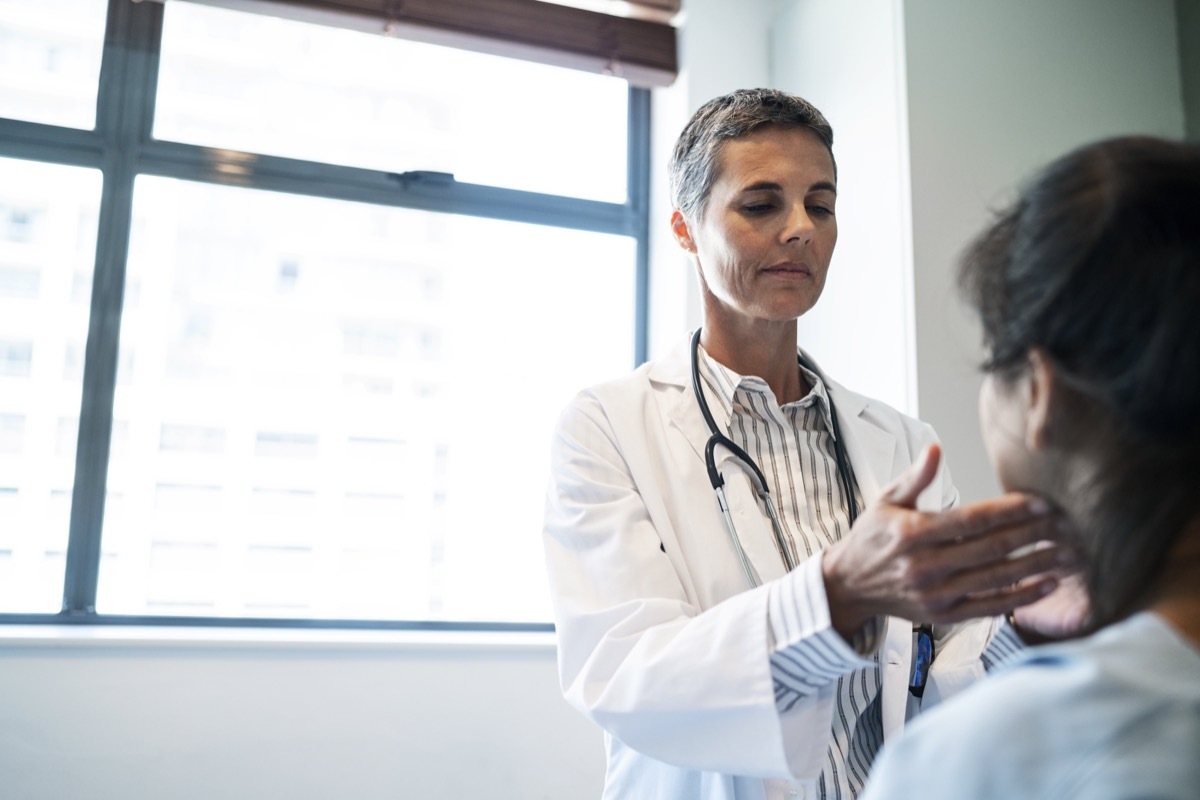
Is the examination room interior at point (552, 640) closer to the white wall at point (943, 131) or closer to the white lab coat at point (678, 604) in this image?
the white wall at point (943, 131)

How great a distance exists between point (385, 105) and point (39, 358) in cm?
113

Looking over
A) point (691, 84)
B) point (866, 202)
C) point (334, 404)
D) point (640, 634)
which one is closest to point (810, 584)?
point (640, 634)

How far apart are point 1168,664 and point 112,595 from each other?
2408 mm

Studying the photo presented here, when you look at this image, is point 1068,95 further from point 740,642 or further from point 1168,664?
point 1168,664

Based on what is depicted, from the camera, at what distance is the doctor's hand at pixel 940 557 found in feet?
2.44

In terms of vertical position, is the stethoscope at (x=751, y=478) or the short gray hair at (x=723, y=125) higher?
the short gray hair at (x=723, y=125)

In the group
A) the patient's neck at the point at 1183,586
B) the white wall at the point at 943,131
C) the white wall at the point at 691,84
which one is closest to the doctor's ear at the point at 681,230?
the white wall at the point at 943,131

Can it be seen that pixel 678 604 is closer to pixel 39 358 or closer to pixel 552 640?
pixel 552 640

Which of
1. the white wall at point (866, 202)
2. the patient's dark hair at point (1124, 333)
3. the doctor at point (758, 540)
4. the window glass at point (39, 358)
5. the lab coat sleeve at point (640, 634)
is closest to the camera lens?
the patient's dark hair at point (1124, 333)

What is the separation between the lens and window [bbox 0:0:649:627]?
238cm

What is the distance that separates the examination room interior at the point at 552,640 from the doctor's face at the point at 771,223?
2.78ft

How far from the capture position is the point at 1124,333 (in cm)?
57

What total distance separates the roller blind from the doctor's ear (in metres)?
1.36

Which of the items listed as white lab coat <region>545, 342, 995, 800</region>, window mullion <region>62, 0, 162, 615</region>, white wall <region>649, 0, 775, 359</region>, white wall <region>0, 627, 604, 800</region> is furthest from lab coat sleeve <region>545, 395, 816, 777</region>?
window mullion <region>62, 0, 162, 615</region>
